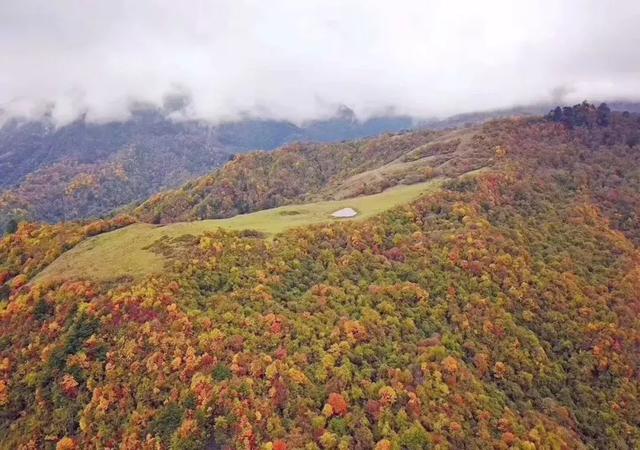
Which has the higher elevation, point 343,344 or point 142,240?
point 142,240

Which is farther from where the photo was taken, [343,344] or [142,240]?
[142,240]

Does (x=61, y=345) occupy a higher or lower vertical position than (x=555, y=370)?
higher

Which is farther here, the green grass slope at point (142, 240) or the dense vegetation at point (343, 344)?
the green grass slope at point (142, 240)

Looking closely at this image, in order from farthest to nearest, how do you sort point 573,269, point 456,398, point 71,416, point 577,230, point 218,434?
1. point 577,230
2. point 573,269
3. point 456,398
4. point 71,416
5. point 218,434

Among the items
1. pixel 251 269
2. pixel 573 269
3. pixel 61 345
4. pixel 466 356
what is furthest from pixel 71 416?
pixel 573 269

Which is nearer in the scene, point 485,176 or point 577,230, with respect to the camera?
point 577,230

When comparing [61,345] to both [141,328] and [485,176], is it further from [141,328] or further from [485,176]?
[485,176]

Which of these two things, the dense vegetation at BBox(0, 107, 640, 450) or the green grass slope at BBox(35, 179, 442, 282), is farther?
the green grass slope at BBox(35, 179, 442, 282)

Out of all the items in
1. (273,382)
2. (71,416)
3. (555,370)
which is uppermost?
(273,382)
